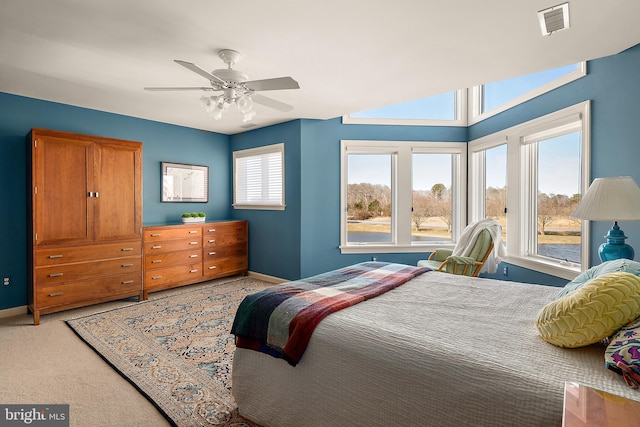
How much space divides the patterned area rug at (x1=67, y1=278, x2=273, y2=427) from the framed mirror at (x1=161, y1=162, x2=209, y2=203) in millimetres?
1622

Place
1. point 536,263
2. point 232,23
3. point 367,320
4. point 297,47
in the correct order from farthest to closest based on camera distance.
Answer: point 536,263 → point 297,47 → point 232,23 → point 367,320

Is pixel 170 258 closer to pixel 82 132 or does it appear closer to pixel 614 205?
pixel 82 132

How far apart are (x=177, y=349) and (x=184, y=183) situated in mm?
3125

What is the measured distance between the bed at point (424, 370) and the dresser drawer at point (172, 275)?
2.91m

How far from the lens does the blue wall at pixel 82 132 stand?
3.72 m

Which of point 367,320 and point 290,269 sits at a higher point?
point 367,320

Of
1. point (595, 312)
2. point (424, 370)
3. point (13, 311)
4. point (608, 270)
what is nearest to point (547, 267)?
point (608, 270)

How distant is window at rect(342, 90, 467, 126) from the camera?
16.2 ft

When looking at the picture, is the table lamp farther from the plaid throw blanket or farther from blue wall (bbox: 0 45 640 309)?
the plaid throw blanket

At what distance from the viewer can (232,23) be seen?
226 cm

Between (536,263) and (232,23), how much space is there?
379 cm

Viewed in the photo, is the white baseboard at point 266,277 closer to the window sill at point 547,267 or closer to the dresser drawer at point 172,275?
the dresser drawer at point 172,275

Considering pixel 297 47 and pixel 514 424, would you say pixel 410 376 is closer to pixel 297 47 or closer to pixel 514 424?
pixel 514 424

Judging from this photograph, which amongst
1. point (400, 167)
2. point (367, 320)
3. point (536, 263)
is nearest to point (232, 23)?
point (367, 320)
